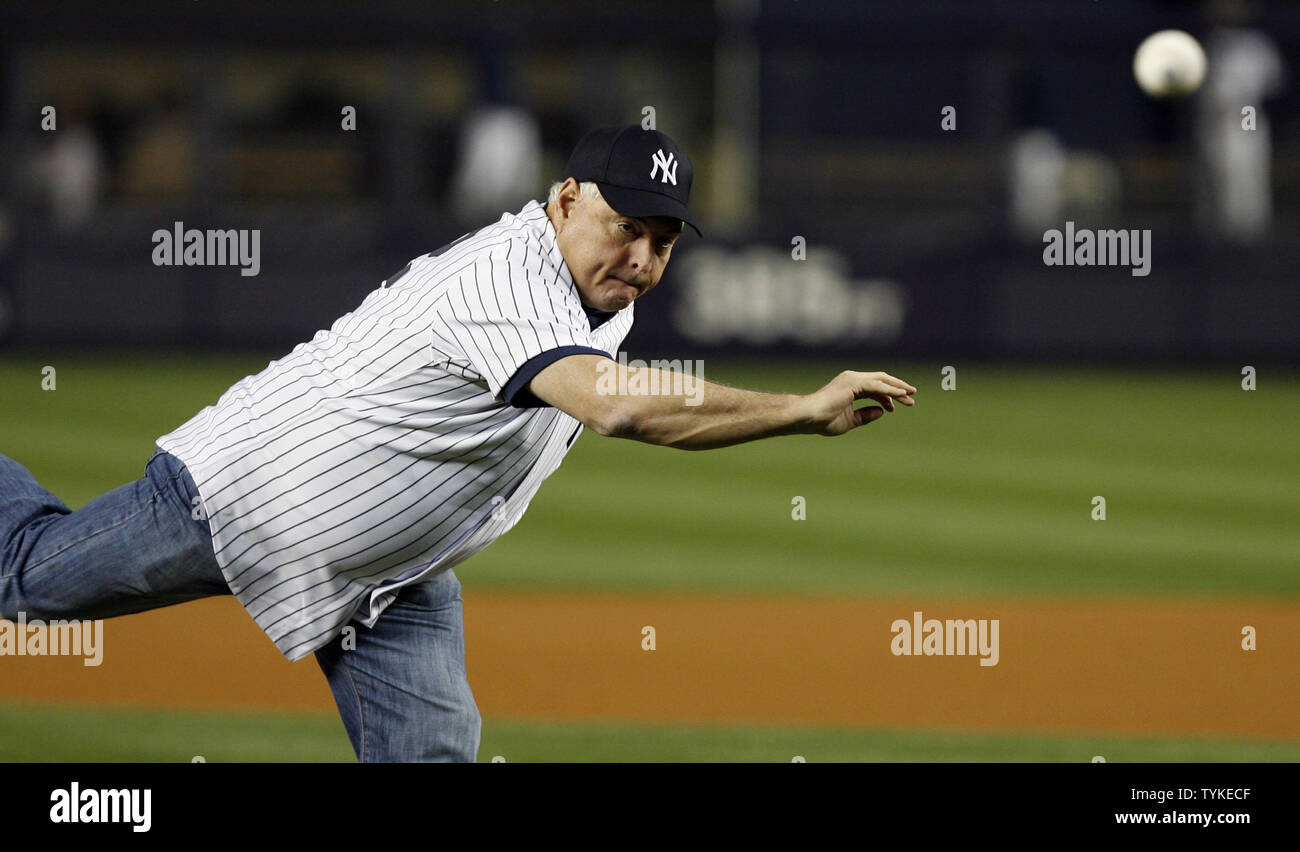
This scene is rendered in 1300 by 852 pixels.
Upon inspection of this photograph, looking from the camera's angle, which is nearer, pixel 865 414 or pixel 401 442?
pixel 865 414

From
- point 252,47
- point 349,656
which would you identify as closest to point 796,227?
point 252,47

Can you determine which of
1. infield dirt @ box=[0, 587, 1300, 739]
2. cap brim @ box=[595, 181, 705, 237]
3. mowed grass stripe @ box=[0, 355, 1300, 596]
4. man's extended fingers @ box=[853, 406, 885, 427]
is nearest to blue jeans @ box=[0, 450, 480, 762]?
cap brim @ box=[595, 181, 705, 237]

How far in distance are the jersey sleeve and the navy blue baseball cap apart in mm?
257

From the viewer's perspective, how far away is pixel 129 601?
4.25m

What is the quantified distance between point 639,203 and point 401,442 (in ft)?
2.78

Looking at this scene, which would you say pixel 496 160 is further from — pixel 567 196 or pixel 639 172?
pixel 639 172

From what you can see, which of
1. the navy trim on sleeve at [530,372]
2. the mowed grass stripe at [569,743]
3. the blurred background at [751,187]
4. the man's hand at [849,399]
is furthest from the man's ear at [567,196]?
the blurred background at [751,187]

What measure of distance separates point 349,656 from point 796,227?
48.8 feet

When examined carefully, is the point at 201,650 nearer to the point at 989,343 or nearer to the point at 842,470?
the point at 842,470

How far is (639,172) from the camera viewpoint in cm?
400

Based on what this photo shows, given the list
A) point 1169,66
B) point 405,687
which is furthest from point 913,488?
point 405,687

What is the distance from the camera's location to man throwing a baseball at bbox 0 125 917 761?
3.85 metres

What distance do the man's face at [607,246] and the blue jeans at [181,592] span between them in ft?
3.40

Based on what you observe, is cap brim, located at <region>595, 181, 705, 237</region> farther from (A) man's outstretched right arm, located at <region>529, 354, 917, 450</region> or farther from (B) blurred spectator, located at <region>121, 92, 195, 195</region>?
(B) blurred spectator, located at <region>121, 92, 195, 195</region>
